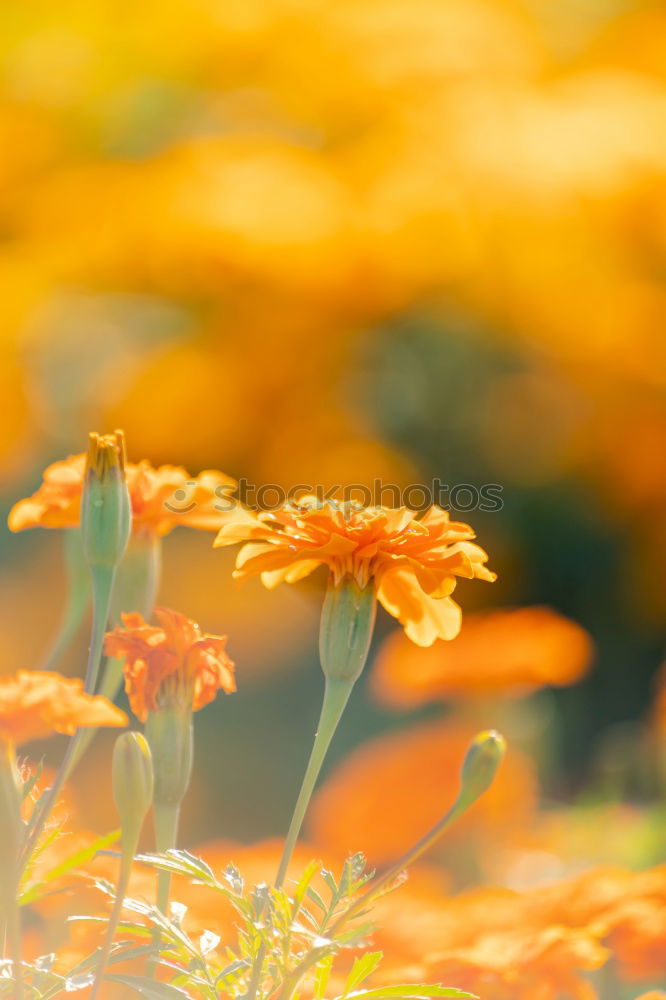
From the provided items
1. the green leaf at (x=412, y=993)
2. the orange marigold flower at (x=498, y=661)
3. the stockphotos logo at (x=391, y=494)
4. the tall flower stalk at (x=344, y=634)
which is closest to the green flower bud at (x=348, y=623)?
the tall flower stalk at (x=344, y=634)

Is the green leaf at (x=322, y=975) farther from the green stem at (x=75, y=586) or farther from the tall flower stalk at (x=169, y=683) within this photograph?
the green stem at (x=75, y=586)

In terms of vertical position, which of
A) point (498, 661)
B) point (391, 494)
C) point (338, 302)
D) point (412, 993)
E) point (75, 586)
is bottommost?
point (412, 993)

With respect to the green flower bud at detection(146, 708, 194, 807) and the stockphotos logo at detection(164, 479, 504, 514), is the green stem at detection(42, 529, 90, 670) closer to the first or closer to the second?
the green flower bud at detection(146, 708, 194, 807)

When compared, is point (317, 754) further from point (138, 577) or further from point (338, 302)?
point (338, 302)

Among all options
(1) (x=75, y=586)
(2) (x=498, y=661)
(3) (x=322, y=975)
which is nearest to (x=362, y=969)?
(3) (x=322, y=975)

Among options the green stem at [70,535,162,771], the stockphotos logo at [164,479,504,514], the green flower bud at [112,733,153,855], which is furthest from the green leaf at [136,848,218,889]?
the stockphotos logo at [164,479,504,514]

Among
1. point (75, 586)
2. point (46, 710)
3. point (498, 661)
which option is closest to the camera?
point (46, 710)
